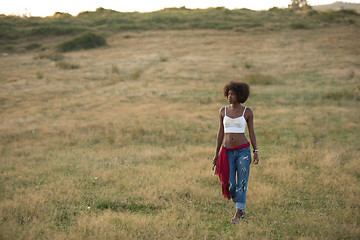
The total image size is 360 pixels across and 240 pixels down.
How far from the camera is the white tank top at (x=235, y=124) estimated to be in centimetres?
421

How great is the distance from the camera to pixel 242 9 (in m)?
68.6

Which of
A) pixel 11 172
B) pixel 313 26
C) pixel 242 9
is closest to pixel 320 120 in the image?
pixel 11 172

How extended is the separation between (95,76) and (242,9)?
5489 cm

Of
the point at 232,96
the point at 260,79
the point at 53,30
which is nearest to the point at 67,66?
the point at 260,79

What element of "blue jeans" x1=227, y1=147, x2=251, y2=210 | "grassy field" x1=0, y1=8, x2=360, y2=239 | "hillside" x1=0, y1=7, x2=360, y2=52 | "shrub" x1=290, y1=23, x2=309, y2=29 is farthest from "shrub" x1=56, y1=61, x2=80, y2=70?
"shrub" x1=290, y1=23, x2=309, y2=29

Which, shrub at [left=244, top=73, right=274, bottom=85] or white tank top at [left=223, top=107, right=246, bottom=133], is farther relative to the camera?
shrub at [left=244, top=73, right=274, bottom=85]

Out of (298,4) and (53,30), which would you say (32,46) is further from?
(298,4)

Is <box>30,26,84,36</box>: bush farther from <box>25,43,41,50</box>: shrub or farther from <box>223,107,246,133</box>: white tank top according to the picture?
<box>223,107,246,133</box>: white tank top

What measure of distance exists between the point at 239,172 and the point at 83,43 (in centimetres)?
3880

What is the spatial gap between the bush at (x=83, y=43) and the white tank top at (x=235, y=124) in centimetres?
3726

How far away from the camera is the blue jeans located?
4.29 m

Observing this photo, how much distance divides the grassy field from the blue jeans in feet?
1.36

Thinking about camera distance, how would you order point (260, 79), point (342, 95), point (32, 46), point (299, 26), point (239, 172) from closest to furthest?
point (239, 172) → point (342, 95) → point (260, 79) → point (32, 46) → point (299, 26)

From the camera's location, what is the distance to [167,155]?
795 cm
